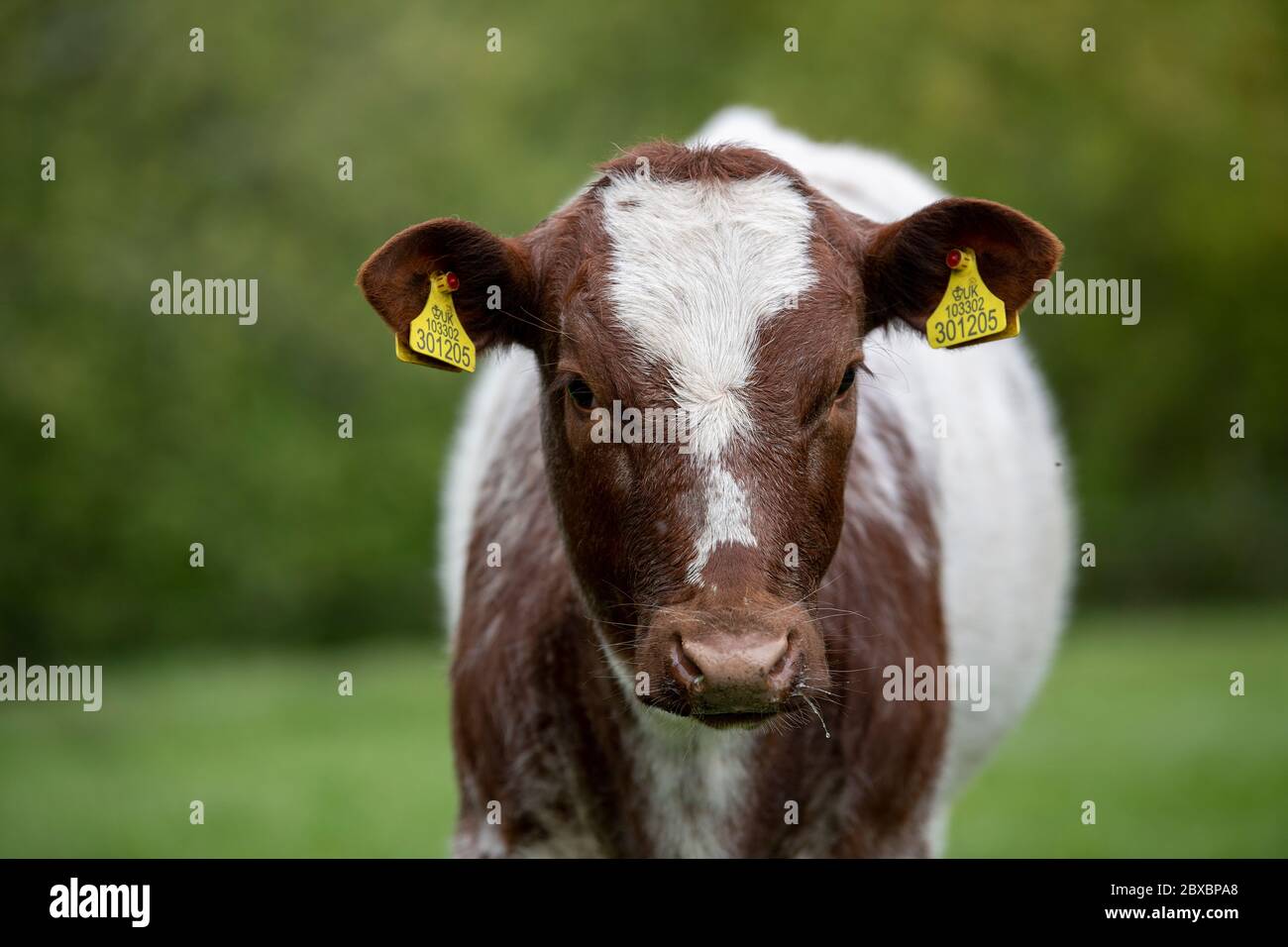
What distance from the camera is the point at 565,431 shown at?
3957 millimetres

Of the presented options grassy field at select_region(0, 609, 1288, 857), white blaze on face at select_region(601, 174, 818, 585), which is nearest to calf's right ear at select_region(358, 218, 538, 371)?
white blaze on face at select_region(601, 174, 818, 585)

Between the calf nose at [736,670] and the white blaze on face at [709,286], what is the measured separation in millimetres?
232

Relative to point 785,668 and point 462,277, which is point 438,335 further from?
point 785,668

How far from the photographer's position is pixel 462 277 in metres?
4.04

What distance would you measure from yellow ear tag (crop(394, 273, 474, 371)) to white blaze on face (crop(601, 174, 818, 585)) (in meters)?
0.50

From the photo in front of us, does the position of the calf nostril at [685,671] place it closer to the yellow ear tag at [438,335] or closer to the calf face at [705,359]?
the calf face at [705,359]

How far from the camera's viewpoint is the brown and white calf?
358 cm

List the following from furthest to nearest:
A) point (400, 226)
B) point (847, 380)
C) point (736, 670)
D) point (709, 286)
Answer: point (400, 226)
point (847, 380)
point (709, 286)
point (736, 670)

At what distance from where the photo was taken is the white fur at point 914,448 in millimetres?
3734

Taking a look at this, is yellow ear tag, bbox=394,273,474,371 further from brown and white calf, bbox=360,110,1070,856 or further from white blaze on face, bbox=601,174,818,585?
white blaze on face, bbox=601,174,818,585

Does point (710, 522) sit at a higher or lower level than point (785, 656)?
higher

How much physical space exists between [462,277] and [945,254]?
4.36 feet

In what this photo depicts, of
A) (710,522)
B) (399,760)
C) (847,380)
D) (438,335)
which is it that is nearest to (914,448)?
(847,380)

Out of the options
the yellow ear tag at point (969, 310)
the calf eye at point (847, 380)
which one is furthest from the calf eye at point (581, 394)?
the yellow ear tag at point (969, 310)
